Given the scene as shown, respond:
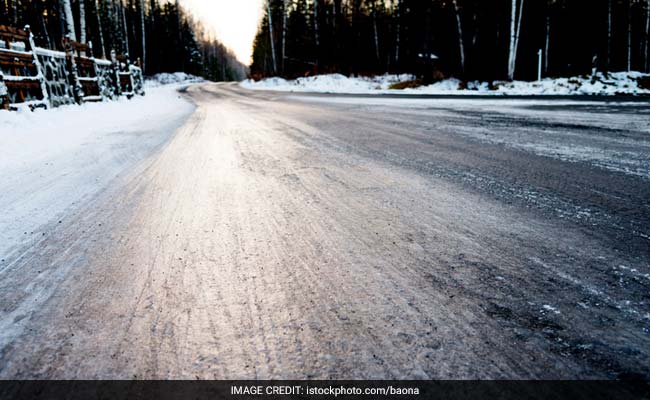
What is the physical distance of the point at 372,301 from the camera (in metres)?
1.33

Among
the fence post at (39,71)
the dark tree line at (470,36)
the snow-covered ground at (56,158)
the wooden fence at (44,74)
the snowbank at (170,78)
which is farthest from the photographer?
the snowbank at (170,78)

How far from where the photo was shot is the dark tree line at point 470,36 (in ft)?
86.0

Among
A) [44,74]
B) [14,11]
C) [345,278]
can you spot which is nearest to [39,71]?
[44,74]

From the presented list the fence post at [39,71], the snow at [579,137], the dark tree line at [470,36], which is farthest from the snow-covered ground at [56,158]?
the dark tree line at [470,36]

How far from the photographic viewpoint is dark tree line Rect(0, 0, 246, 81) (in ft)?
96.6

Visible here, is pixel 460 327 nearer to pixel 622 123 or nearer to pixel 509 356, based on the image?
pixel 509 356

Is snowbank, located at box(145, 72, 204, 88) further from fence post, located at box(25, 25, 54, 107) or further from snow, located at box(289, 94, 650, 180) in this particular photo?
snow, located at box(289, 94, 650, 180)

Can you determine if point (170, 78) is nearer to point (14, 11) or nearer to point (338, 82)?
point (14, 11)

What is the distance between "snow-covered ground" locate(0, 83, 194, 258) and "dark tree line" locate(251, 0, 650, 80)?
22.0m

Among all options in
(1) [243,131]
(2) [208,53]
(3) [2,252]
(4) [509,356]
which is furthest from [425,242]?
(2) [208,53]

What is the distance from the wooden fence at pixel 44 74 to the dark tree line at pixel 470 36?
64.2 ft

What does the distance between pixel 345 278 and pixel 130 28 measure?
195 ft

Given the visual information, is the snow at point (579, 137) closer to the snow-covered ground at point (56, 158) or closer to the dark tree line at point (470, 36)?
the snow-covered ground at point (56, 158)

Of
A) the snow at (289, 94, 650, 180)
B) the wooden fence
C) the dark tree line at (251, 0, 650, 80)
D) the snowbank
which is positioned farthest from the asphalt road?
the snowbank
